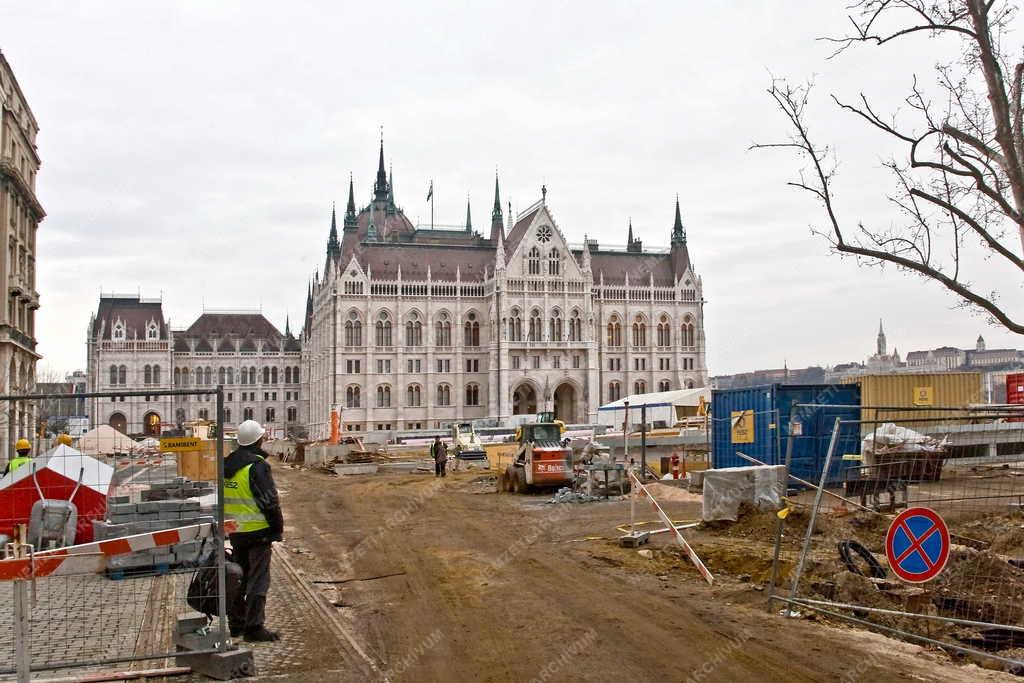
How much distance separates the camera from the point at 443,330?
8181 cm

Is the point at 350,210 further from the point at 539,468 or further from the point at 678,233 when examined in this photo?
the point at 539,468

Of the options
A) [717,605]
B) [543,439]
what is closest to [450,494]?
[543,439]

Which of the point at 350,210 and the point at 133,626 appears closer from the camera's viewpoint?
the point at 133,626

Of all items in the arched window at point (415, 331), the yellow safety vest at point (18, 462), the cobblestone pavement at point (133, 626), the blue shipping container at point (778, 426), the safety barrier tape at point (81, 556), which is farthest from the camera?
the arched window at point (415, 331)

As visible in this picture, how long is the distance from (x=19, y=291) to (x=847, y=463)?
36388 mm

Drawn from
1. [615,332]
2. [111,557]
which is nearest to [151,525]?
[111,557]

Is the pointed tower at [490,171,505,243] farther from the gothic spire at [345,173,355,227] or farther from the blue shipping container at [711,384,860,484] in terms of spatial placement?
the blue shipping container at [711,384,860,484]

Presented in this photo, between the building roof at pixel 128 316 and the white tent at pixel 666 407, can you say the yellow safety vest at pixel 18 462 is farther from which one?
the building roof at pixel 128 316

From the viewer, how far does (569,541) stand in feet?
50.9

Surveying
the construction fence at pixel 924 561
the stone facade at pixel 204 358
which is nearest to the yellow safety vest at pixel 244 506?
the construction fence at pixel 924 561

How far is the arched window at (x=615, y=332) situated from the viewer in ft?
→ 284

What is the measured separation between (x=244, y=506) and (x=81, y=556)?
160 cm

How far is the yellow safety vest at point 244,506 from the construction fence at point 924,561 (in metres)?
5.30

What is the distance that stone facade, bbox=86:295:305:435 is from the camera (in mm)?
102812
